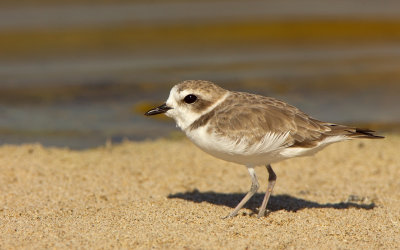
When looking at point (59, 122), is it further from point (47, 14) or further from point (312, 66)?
point (47, 14)

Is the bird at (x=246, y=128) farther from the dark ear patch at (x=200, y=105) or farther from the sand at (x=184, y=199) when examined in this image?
the sand at (x=184, y=199)

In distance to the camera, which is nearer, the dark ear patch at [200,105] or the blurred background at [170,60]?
the dark ear patch at [200,105]

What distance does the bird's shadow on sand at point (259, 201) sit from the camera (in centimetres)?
625

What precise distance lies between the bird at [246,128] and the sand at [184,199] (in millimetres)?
578

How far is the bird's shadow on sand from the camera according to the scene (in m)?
6.25

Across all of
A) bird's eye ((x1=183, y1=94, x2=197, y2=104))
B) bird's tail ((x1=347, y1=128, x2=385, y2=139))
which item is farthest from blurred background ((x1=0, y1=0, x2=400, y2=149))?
bird's tail ((x1=347, y1=128, x2=385, y2=139))

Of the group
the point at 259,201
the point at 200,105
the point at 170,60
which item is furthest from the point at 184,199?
the point at 170,60

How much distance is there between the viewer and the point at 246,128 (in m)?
5.62

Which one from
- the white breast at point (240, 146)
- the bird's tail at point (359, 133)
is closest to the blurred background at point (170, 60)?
the white breast at point (240, 146)

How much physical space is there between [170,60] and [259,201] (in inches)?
298

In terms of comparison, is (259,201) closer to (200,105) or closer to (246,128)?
(246,128)

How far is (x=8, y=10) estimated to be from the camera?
16.2 m

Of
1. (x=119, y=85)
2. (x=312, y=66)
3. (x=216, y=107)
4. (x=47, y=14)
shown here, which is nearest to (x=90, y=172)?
(x=216, y=107)

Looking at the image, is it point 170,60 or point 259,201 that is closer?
point 259,201
